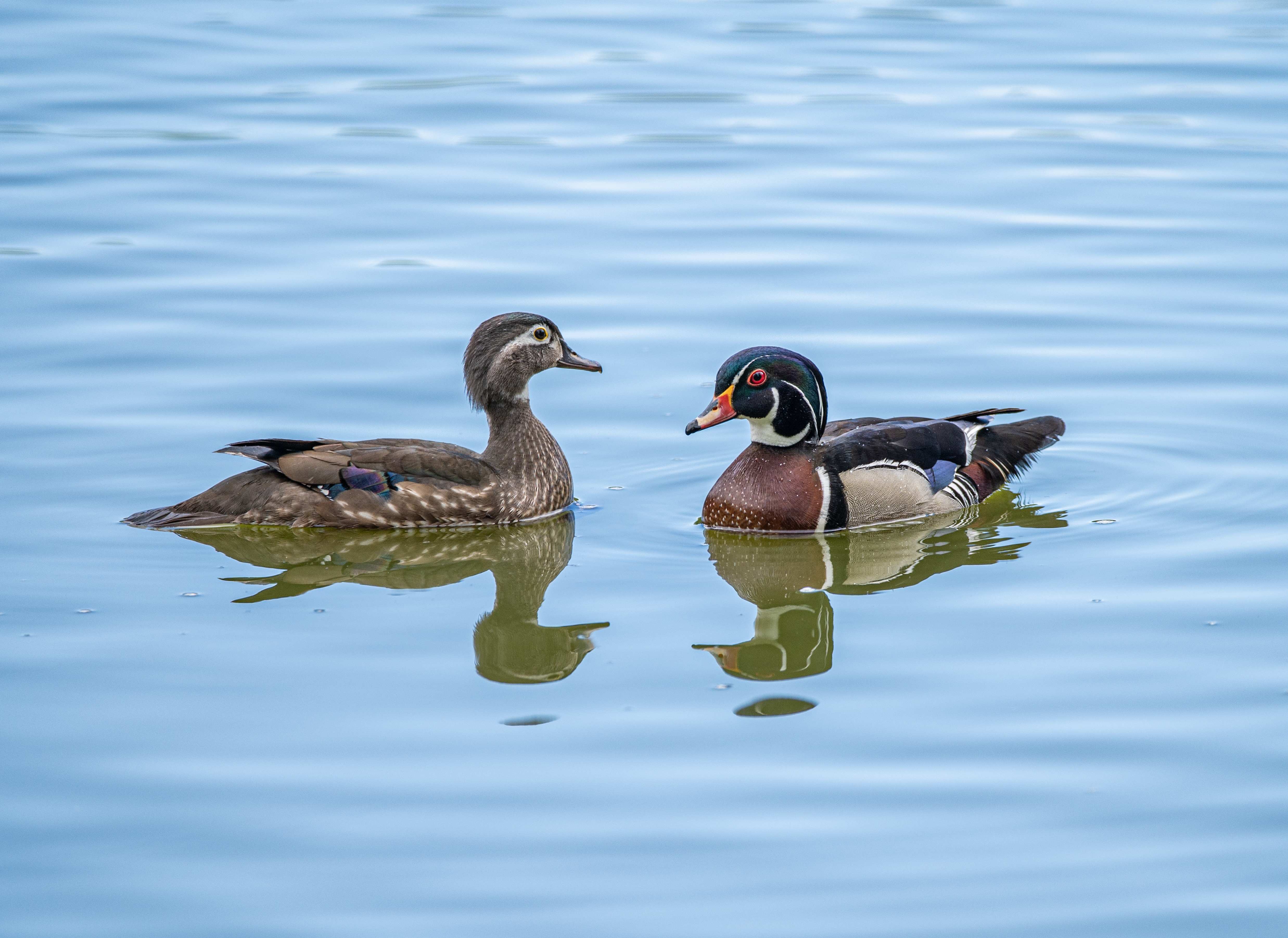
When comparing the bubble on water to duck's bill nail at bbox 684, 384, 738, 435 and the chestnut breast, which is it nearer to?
the chestnut breast

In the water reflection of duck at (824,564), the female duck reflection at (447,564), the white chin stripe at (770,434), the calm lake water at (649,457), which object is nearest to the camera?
the calm lake water at (649,457)

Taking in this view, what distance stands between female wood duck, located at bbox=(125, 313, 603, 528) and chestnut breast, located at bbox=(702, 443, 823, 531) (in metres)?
1.10

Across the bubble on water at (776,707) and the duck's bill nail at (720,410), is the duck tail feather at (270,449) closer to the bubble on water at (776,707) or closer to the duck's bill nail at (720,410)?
the duck's bill nail at (720,410)

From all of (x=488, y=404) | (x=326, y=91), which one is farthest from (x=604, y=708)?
(x=326, y=91)

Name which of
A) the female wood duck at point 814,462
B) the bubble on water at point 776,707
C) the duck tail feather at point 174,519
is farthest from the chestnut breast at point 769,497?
the duck tail feather at point 174,519

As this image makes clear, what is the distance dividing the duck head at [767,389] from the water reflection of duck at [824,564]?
2.52 feet

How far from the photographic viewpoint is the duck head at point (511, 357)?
11.8 m

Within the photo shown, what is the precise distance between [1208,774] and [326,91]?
1738 cm

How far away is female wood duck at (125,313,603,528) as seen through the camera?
1122 cm

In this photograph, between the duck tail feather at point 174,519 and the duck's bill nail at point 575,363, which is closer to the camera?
the duck tail feather at point 174,519

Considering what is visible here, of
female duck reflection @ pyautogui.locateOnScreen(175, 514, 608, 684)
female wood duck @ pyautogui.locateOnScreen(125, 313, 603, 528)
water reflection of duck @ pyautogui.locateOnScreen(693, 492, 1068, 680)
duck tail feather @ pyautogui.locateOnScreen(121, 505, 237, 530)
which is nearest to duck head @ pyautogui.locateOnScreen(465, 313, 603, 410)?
female wood duck @ pyautogui.locateOnScreen(125, 313, 603, 528)

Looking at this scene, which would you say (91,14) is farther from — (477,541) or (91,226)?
(477,541)

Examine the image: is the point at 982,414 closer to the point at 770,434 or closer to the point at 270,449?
the point at 770,434

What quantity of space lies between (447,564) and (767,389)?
91.0 inches
